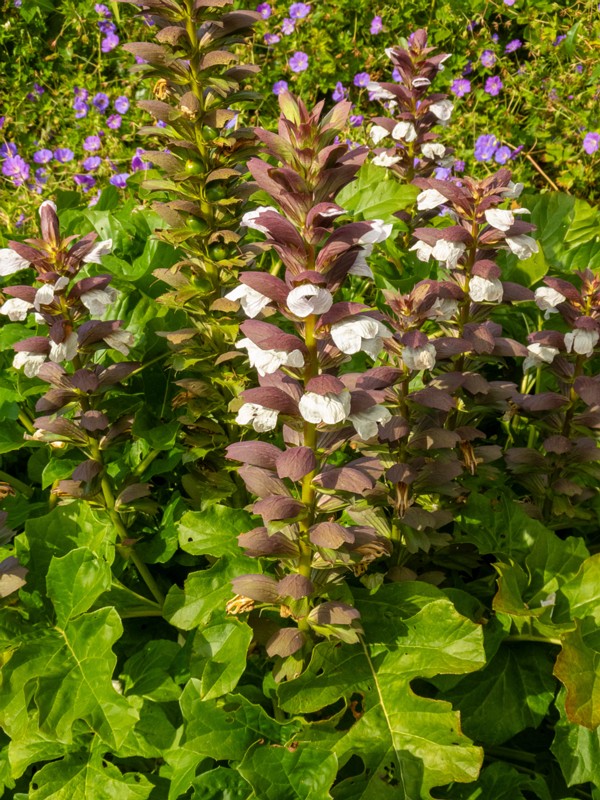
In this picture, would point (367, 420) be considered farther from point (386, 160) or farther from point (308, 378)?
point (386, 160)

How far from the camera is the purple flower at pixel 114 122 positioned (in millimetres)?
5203

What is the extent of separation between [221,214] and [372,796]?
1444 millimetres

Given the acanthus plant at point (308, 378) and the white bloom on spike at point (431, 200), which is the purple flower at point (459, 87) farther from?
the acanthus plant at point (308, 378)

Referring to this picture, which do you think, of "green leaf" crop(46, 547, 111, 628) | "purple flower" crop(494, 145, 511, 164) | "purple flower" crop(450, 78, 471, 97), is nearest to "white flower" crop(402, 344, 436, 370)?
"green leaf" crop(46, 547, 111, 628)

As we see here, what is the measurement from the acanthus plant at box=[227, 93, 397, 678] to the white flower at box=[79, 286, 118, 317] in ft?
1.38

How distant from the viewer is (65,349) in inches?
70.2

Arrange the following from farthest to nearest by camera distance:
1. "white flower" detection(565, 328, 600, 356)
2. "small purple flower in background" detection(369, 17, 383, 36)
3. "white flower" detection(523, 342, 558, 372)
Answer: "small purple flower in background" detection(369, 17, 383, 36)
"white flower" detection(523, 342, 558, 372)
"white flower" detection(565, 328, 600, 356)

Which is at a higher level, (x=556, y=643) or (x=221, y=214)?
(x=221, y=214)

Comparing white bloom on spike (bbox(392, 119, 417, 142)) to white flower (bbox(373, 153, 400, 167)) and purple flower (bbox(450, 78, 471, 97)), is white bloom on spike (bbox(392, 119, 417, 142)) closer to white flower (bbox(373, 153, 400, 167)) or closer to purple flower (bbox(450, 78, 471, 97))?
white flower (bbox(373, 153, 400, 167))

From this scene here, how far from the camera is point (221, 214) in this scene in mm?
2027

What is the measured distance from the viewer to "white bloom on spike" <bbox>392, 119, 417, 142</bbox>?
2.66 meters

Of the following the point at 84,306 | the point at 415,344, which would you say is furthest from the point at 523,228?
the point at 84,306

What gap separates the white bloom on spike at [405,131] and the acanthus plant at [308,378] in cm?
128

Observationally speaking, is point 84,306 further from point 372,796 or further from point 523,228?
point 372,796
